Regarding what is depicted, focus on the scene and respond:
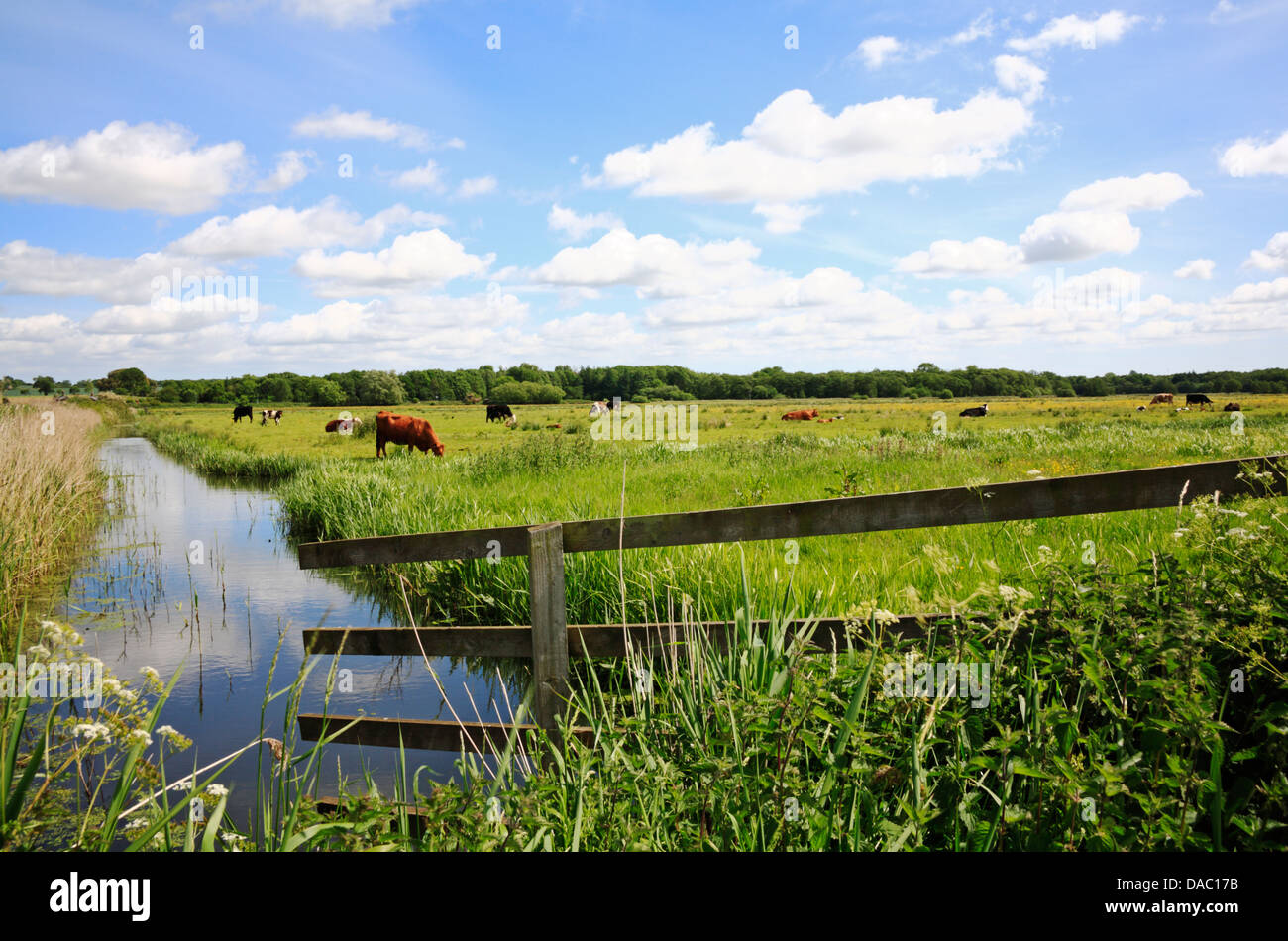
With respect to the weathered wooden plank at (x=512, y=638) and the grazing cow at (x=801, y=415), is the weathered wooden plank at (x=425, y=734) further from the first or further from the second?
the grazing cow at (x=801, y=415)

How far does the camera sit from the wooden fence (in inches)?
141

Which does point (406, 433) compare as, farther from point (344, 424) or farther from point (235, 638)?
point (235, 638)

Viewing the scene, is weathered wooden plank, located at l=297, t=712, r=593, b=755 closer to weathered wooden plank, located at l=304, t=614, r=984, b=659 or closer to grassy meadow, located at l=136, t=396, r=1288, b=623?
weathered wooden plank, located at l=304, t=614, r=984, b=659

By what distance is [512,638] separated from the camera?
455cm

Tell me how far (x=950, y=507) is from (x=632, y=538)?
5.58ft

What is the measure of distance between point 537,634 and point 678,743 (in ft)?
4.81

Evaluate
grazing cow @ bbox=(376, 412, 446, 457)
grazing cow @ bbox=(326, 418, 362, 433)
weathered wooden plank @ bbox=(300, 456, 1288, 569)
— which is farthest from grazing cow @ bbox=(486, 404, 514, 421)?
weathered wooden plank @ bbox=(300, 456, 1288, 569)

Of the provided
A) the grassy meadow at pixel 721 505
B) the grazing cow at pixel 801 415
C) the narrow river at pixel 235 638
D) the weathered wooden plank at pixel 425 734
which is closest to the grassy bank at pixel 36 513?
the narrow river at pixel 235 638

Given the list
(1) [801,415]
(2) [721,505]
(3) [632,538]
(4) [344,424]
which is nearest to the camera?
(3) [632,538]

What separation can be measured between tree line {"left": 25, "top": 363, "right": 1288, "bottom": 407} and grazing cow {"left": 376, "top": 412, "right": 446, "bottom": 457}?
50.5 meters

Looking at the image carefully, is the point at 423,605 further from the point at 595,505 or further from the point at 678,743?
the point at 678,743

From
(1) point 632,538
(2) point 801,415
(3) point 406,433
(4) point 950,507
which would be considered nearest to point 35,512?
(1) point 632,538
